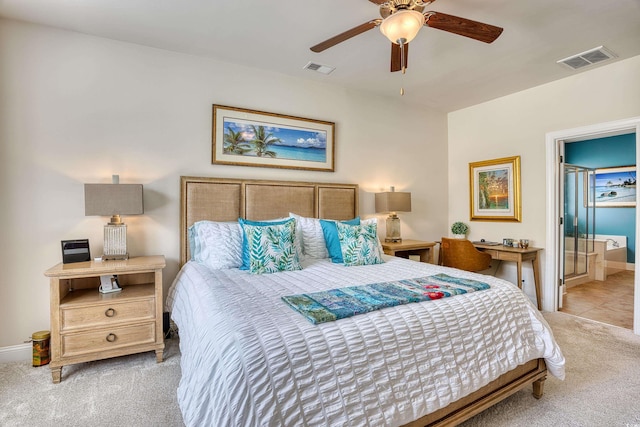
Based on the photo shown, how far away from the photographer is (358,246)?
2.74 metres

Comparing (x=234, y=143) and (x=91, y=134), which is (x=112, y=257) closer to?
(x=91, y=134)

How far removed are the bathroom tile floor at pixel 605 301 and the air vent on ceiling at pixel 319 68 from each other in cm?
395

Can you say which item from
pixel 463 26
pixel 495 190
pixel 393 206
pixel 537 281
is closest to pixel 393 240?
pixel 393 206

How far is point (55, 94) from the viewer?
258cm

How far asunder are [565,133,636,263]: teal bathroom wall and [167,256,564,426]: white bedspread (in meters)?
5.56

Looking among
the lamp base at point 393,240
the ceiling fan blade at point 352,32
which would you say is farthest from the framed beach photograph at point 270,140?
the ceiling fan blade at point 352,32

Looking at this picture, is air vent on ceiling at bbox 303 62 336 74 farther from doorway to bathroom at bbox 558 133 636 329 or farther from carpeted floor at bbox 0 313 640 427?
doorway to bathroom at bbox 558 133 636 329

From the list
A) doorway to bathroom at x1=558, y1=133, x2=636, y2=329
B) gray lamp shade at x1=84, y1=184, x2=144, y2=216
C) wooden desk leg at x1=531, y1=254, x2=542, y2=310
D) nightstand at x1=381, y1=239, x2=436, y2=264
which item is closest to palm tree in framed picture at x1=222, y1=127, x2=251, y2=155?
gray lamp shade at x1=84, y1=184, x2=144, y2=216

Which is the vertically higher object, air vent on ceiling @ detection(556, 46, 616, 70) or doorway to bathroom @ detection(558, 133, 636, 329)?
air vent on ceiling @ detection(556, 46, 616, 70)

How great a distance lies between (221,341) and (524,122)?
4345 mm

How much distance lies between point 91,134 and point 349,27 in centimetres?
240

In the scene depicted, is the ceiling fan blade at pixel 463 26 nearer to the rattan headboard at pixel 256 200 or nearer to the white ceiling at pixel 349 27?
the white ceiling at pixel 349 27

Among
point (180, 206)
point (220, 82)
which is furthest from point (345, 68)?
point (180, 206)

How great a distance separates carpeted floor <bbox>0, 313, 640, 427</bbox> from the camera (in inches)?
70.0
